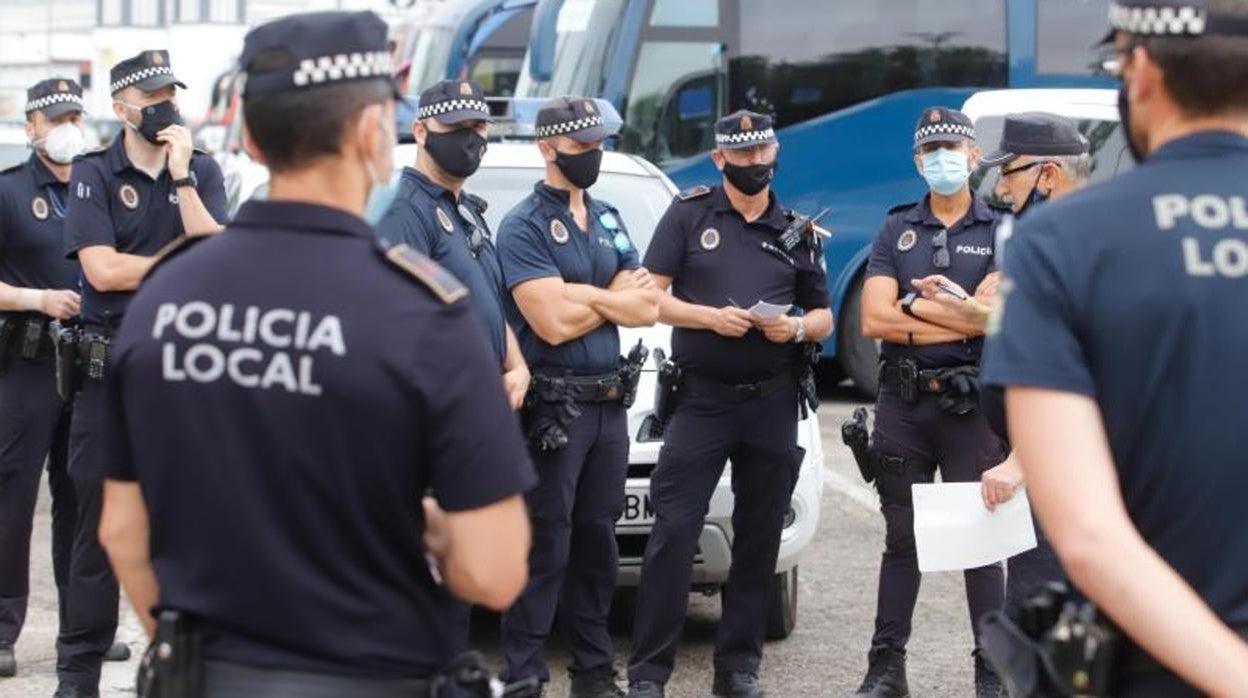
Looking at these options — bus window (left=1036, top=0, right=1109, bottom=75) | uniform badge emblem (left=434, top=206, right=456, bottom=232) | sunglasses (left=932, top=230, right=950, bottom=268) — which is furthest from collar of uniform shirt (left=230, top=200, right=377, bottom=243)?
bus window (left=1036, top=0, right=1109, bottom=75)

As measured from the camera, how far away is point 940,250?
7.09 m

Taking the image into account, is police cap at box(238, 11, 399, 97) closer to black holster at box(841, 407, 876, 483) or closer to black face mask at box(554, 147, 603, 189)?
black face mask at box(554, 147, 603, 189)

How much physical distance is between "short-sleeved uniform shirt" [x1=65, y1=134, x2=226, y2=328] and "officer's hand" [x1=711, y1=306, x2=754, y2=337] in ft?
5.49

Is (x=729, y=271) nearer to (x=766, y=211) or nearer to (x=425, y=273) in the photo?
(x=766, y=211)

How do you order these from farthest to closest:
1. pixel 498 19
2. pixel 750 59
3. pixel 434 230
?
pixel 498 19 < pixel 750 59 < pixel 434 230

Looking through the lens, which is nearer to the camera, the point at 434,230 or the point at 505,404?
the point at 505,404

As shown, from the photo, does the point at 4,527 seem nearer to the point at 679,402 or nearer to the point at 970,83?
the point at 679,402

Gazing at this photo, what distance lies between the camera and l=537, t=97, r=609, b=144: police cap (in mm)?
6996

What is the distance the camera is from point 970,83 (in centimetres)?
1608

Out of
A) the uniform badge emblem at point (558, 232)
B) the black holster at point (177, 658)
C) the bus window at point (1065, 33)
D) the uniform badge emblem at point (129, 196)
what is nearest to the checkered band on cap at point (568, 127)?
the uniform badge emblem at point (558, 232)

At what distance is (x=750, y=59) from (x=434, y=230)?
991 cm

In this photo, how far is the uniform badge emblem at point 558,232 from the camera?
6.93 meters

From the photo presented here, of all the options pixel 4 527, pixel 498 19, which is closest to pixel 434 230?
pixel 4 527

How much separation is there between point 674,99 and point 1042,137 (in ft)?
30.4
